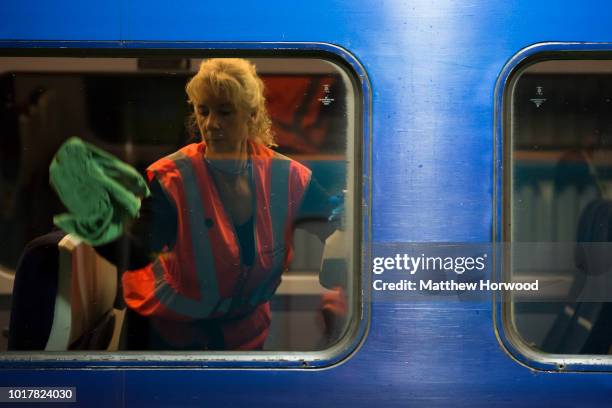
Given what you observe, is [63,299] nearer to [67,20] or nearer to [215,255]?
[215,255]

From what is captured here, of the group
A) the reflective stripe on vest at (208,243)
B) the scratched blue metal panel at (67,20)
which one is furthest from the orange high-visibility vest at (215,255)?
the scratched blue metal panel at (67,20)

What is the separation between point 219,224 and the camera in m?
2.35

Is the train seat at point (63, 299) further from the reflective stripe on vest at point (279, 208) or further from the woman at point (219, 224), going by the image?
the reflective stripe on vest at point (279, 208)

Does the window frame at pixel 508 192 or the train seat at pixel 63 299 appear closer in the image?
the window frame at pixel 508 192

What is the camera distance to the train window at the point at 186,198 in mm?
2318

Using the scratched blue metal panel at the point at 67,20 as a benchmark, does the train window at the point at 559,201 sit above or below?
below

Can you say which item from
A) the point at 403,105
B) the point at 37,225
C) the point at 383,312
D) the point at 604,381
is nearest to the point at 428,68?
the point at 403,105

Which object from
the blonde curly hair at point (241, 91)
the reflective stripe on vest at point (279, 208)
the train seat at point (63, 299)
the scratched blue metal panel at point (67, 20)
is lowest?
the train seat at point (63, 299)

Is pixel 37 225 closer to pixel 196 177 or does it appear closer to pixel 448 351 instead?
pixel 196 177

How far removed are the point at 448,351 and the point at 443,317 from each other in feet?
0.36

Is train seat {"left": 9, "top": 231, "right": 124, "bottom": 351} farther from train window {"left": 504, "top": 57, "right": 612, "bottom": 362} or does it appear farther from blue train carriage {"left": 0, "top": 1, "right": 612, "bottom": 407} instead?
train window {"left": 504, "top": 57, "right": 612, "bottom": 362}

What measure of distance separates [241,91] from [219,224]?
1.43ft

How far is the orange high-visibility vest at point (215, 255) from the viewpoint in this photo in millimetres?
2350

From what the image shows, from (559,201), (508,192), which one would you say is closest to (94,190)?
(508,192)
